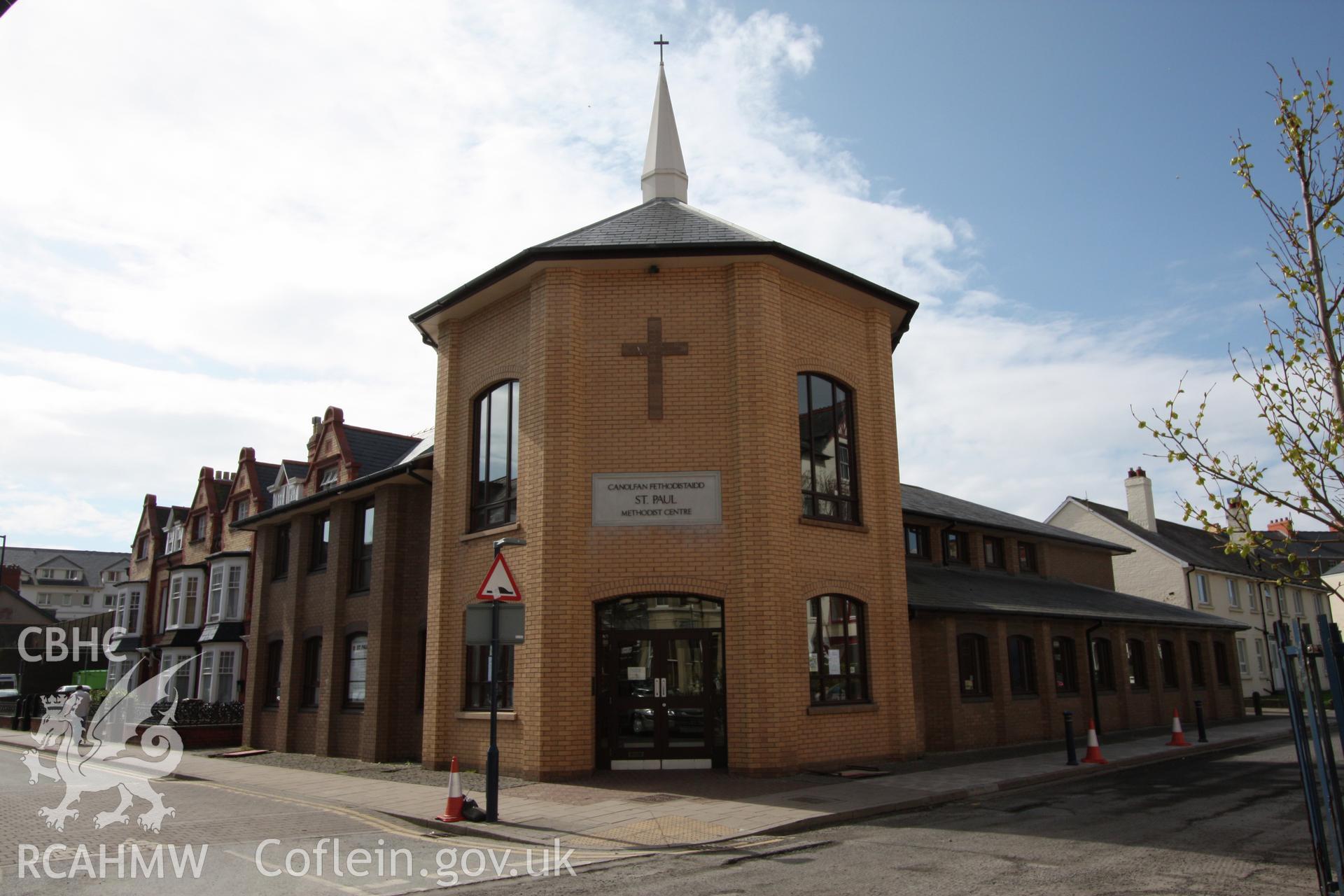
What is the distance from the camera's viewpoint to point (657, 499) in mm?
15188

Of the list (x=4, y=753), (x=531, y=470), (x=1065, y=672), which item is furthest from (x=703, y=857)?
(x=4, y=753)

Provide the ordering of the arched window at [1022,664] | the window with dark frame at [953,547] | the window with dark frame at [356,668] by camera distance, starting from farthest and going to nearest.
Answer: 1. the window with dark frame at [953,547]
2. the arched window at [1022,664]
3. the window with dark frame at [356,668]

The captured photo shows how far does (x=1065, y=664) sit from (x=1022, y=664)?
228 centimetres

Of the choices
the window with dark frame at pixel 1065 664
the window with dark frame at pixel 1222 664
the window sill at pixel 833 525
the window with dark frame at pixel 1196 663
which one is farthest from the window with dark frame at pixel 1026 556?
the window sill at pixel 833 525

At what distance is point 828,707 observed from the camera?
601 inches

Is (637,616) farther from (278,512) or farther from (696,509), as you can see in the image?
(278,512)

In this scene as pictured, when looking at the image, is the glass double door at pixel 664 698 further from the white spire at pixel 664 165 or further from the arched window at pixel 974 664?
the white spire at pixel 664 165

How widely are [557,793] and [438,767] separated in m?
4.43

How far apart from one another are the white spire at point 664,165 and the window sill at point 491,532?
863 centimetres

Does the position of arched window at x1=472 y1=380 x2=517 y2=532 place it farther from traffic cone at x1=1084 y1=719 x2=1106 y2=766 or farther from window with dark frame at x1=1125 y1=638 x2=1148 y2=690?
window with dark frame at x1=1125 y1=638 x2=1148 y2=690

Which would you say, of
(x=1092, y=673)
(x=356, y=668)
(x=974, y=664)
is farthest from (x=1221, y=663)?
(x=356, y=668)

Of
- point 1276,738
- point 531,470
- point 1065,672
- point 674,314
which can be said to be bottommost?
point 1276,738

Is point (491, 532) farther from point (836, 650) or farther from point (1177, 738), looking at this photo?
point (1177, 738)

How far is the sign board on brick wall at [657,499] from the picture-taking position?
49.6 ft
